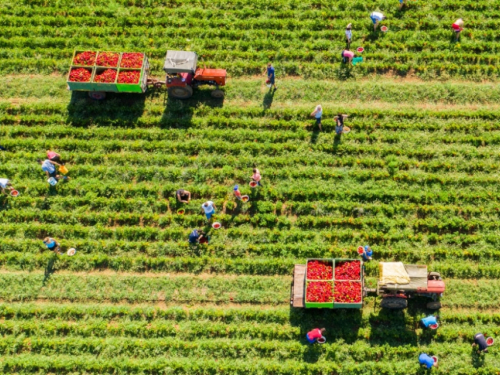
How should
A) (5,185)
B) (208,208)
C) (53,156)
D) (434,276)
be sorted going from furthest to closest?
(53,156) → (5,185) → (208,208) → (434,276)

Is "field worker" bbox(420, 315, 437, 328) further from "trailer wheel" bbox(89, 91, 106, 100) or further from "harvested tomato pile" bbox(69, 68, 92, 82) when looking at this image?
"harvested tomato pile" bbox(69, 68, 92, 82)

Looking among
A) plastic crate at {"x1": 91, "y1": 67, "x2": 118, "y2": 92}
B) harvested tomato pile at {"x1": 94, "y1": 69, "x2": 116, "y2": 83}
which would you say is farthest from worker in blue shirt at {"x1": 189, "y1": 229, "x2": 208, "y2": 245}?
harvested tomato pile at {"x1": 94, "y1": 69, "x2": 116, "y2": 83}

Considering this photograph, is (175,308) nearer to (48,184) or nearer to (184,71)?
(48,184)

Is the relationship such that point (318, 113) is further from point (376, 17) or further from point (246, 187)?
point (376, 17)

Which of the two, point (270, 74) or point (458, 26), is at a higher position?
point (458, 26)

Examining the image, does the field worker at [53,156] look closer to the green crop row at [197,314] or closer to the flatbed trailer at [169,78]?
the flatbed trailer at [169,78]

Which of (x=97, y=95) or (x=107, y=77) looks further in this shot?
(x=97, y=95)

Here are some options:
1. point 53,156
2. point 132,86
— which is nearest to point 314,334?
point 132,86
